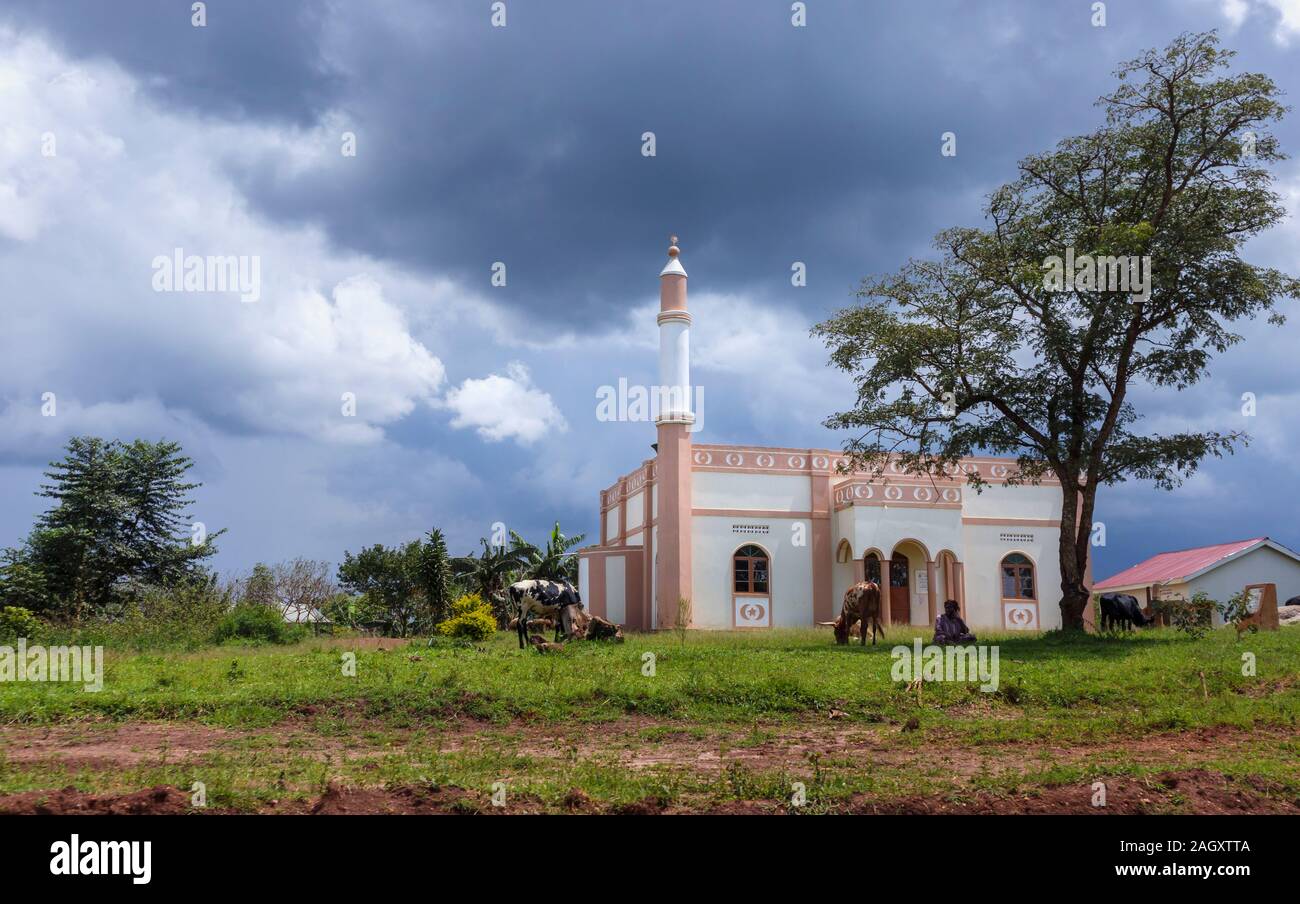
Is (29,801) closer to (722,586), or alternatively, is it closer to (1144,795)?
(1144,795)

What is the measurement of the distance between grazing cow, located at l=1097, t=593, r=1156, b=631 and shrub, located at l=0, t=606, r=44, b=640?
25.9 metres

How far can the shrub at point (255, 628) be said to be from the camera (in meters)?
24.5

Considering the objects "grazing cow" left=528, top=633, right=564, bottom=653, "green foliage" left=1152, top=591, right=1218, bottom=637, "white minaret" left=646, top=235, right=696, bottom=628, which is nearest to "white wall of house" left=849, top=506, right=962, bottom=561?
"white minaret" left=646, top=235, right=696, bottom=628

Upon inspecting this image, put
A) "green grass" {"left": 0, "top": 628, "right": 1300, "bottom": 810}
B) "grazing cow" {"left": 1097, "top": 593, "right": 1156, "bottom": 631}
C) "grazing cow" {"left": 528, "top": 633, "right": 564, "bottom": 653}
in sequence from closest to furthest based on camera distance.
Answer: "green grass" {"left": 0, "top": 628, "right": 1300, "bottom": 810}
"grazing cow" {"left": 528, "top": 633, "right": 564, "bottom": 653}
"grazing cow" {"left": 1097, "top": 593, "right": 1156, "bottom": 631}

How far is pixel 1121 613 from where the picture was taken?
2577 centimetres

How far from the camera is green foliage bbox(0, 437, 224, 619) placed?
110 feet

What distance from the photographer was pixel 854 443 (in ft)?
81.0

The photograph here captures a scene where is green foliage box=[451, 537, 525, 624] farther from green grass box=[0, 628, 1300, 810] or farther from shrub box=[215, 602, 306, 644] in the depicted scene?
green grass box=[0, 628, 1300, 810]

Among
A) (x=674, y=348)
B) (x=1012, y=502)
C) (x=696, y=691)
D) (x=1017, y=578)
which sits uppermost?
(x=674, y=348)

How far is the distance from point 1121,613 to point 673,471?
1322 cm

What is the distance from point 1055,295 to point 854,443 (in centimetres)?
571

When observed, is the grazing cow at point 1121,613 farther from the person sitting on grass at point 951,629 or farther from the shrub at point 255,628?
the shrub at point 255,628

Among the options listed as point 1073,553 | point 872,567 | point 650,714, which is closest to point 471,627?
point 650,714

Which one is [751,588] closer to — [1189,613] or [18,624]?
[1189,613]
